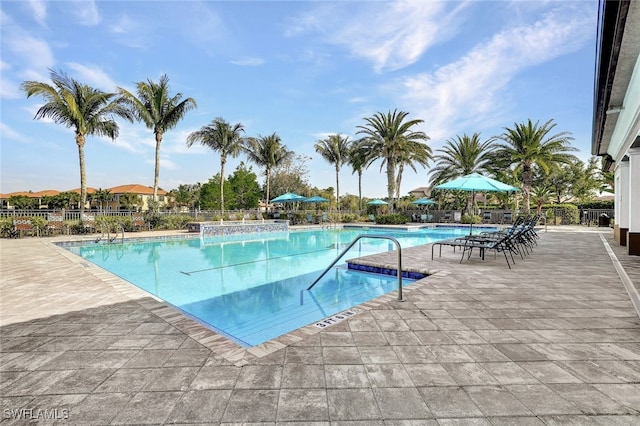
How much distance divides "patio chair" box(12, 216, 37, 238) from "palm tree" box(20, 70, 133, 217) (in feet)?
7.40

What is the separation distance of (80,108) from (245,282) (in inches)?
617

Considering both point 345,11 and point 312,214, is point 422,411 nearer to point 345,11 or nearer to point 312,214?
point 345,11

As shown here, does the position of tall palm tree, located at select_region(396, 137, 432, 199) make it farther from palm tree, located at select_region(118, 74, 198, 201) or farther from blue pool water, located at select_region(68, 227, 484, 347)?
palm tree, located at select_region(118, 74, 198, 201)

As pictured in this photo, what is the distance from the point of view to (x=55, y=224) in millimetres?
14953

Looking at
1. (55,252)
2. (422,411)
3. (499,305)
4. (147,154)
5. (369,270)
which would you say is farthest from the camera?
(147,154)

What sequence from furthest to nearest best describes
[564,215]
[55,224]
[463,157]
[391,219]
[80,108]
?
1. [463,157]
2. [564,215]
3. [391,219]
4. [80,108]
5. [55,224]

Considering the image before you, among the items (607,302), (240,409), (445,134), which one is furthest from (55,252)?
(445,134)

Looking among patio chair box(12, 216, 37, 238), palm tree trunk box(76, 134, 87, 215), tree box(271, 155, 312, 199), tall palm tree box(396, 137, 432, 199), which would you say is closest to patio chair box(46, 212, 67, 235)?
patio chair box(12, 216, 37, 238)

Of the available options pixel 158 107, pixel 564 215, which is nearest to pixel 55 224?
pixel 158 107

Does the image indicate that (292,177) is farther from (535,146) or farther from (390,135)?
(535,146)

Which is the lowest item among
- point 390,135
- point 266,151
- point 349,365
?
point 349,365

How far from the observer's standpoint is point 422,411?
1.94 m

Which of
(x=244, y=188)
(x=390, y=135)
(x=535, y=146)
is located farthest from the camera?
(x=244, y=188)

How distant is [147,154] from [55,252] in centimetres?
1644
